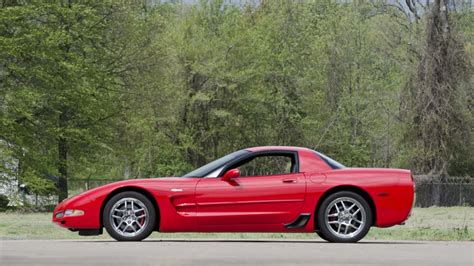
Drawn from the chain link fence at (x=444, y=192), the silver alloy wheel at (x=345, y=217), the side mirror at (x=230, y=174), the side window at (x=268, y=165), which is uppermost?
the side window at (x=268, y=165)

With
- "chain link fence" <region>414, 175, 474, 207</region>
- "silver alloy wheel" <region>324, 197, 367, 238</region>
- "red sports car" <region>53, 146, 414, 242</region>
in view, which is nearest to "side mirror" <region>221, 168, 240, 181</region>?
"red sports car" <region>53, 146, 414, 242</region>

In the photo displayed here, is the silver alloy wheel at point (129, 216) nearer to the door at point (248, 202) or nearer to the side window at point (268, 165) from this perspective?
the door at point (248, 202)

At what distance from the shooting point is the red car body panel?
13.8 metres

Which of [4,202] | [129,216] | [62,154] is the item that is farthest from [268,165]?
[129,216]

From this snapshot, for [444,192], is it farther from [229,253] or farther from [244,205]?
[229,253]

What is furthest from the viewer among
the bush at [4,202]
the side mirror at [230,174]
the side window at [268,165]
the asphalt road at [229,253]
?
the side window at [268,165]

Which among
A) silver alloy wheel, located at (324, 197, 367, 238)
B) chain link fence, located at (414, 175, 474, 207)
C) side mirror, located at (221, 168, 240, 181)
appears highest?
side mirror, located at (221, 168, 240, 181)

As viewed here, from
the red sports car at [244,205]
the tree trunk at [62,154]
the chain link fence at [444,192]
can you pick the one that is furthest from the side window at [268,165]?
the red sports car at [244,205]

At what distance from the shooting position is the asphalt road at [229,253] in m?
10.0

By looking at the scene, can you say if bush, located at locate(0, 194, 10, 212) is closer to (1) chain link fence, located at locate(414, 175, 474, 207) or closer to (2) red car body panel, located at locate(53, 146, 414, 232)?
(1) chain link fence, located at locate(414, 175, 474, 207)

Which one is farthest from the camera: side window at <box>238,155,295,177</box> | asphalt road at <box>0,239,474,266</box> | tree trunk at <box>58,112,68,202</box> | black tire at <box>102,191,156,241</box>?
side window at <box>238,155,295,177</box>

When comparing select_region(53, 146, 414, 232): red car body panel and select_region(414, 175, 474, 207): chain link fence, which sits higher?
select_region(53, 146, 414, 232): red car body panel

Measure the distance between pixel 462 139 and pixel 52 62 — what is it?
24683 millimetres

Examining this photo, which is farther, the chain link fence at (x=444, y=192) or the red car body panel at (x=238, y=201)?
the chain link fence at (x=444, y=192)
